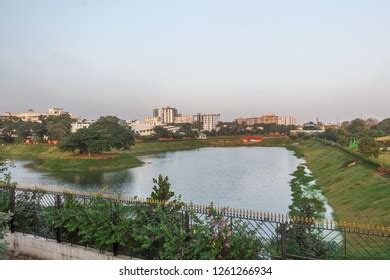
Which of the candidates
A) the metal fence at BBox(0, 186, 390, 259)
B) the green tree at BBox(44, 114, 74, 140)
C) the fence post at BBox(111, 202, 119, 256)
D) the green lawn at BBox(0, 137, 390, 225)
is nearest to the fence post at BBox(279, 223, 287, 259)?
the metal fence at BBox(0, 186, 390, 259)

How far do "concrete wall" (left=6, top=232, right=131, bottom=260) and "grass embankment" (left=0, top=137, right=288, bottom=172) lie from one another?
22.2 meters

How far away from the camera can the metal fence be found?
22.9 feet

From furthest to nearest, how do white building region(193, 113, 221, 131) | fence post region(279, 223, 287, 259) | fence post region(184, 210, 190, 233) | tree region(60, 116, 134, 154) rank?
white building region(193, 113, 221, 131) → tree region(60, 116, 134, 154) → fence post region(184, 210, 190, 233) → fence post region(279, 223, 287, 259)

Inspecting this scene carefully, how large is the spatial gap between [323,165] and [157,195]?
27.9 meters

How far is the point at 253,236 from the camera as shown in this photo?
697cm

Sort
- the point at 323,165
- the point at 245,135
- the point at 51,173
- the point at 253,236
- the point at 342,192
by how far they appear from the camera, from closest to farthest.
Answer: the point at 253,236
the point at 342,192
the point at 323,165
the point at 51,173
the point at 245,135

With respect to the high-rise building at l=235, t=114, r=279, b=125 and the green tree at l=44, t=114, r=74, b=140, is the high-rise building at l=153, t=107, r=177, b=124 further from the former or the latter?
the green tree at l=44, t=114, r=74, b=140

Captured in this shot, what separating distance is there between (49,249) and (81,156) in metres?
38.0

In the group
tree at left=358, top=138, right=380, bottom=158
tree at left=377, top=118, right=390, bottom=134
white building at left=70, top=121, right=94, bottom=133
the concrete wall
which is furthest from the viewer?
tree at left=377, top=118, right=390, bottom=134

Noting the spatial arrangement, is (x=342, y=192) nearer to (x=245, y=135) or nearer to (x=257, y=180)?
(x=257, y=180)

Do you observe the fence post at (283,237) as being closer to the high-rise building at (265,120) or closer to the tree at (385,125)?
the tree at (385,125)

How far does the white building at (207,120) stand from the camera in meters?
75.9

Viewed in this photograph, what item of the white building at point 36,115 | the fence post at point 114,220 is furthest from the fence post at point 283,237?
the white building at point 36,115

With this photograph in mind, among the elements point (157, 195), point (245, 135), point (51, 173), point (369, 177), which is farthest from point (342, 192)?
point (245, 135)
